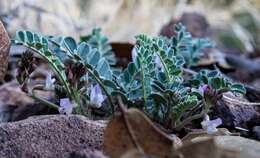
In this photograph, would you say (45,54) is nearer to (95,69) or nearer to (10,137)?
(95,69)

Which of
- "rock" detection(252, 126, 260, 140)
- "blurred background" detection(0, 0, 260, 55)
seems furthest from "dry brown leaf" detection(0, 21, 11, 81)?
"blurred background" detection(0, 0, 260, 55)

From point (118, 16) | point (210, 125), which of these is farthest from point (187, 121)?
point (118, 16)

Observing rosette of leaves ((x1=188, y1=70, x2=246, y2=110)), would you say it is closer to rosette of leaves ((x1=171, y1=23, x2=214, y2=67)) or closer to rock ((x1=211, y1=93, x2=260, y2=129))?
rock ((x1=211, y1=93, x2=260, y2=129))

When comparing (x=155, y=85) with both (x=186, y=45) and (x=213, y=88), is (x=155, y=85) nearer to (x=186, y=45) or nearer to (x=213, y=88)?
(x=213, y=88)

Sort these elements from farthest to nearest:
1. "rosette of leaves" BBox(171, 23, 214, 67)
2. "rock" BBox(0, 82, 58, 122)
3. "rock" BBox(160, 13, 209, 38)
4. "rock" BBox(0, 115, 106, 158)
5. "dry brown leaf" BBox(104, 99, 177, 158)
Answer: "rock" BBox(160, 13, 209, 38)
"rosette of leaves" BBox(171, 23, 214, 67)
"rock" BBox(0, 82, 58, 122)
"rock" BBox(0, 115, 106, 158)
"dry brown leaf" BBox(104, 99, 177, 158)

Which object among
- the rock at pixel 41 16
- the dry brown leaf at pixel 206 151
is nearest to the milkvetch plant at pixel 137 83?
the dry brown leaf at pixel 206 151

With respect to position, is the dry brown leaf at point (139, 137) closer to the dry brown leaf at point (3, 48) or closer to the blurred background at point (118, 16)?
the dry brown leaf at point (3, 48)

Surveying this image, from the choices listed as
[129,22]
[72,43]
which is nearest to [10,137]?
[72,43]
